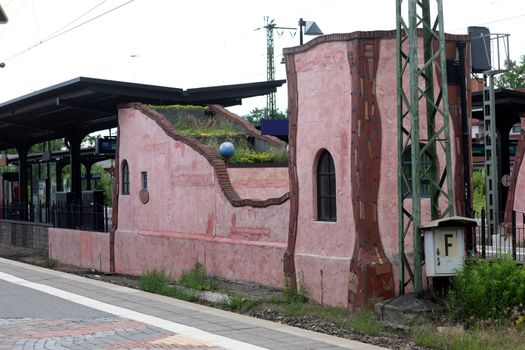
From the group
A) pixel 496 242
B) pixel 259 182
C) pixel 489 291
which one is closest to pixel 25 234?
pixel 259 182

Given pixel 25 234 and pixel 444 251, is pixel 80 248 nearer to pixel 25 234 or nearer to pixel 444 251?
pixel 25 234

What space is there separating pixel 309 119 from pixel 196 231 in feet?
19.3

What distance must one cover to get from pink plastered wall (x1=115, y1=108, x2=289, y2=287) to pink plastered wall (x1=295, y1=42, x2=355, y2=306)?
4.08 ft

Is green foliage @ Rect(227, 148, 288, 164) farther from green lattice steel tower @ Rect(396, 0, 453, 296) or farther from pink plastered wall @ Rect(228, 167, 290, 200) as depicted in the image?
green lattice steel tower @ Rect(396, 0, 453, 296)

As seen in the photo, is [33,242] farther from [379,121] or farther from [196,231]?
[379,121]

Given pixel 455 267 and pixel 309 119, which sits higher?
pixel 309 119

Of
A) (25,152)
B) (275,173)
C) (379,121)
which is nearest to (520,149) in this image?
(275,173)

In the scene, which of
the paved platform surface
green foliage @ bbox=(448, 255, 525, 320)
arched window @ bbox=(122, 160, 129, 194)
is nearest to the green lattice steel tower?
green foliage @ bbox=(448, 255, 525, 320)

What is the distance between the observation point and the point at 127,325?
41.0ft

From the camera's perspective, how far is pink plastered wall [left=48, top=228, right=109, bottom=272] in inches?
973

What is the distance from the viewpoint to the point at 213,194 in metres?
19.2

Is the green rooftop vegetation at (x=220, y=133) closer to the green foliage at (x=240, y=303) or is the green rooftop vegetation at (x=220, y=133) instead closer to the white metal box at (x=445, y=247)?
the green foliage at (x=240, y=303)

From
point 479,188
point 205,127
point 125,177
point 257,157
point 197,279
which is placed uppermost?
point 205,127

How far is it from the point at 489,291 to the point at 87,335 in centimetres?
582
